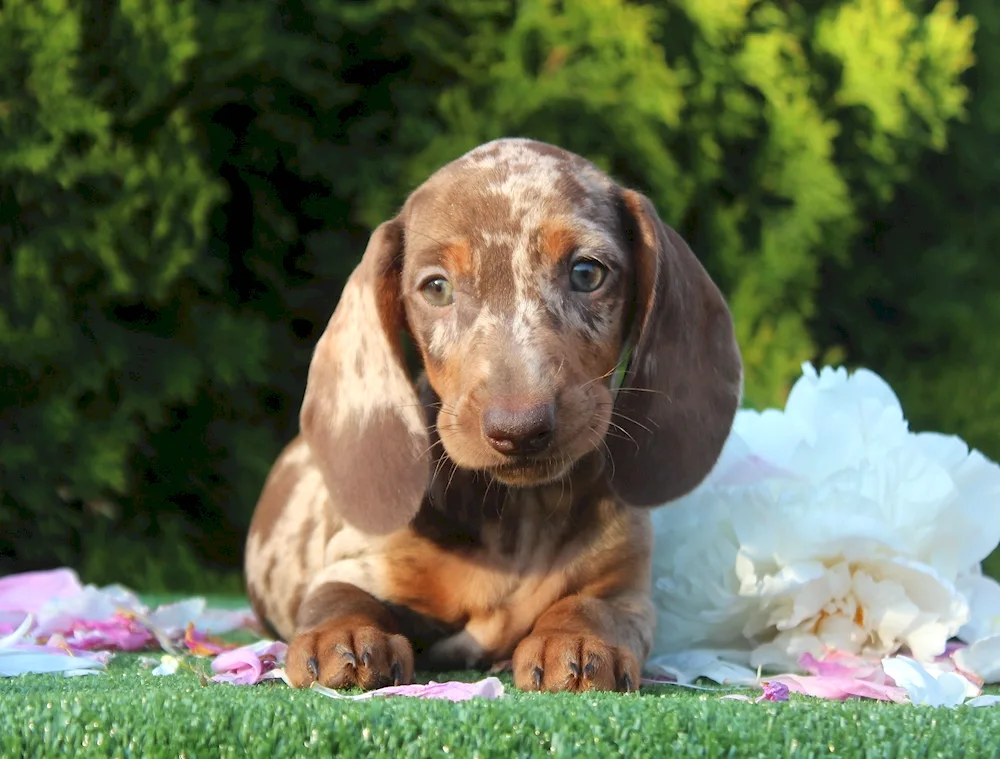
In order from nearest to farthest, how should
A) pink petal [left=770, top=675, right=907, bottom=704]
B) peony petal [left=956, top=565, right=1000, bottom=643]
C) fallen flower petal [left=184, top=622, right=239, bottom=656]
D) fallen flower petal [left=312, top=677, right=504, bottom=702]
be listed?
1. fallen flower petal [left=312, top=677, right=504, bottom=702]
2. pink petal [left=770, top=675, right=907, bottom=704]
3. peony petal [left=956, top=565, right=1000, bottom=643]
4. fallen flower petal [left=184, top=622, right=239, bottom=656]

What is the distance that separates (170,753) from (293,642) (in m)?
0.79

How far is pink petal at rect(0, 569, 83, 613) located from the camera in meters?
4.29

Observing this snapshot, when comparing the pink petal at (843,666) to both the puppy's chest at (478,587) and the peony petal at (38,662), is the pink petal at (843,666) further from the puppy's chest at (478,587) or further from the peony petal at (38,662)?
the peony petal at (38,662)

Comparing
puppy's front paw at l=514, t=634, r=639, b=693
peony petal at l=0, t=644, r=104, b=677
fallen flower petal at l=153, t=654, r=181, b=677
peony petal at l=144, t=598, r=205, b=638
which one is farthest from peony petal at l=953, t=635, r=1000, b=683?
peony petal at l=144, t=598, r=205, b=638

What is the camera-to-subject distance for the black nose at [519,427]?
2.51 metres

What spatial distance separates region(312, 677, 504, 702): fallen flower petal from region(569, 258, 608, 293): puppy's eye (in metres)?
0.95

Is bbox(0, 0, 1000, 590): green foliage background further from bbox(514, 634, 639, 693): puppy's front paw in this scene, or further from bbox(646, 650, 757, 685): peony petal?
bbox(514, 634, 639, 693): puppy's front paw

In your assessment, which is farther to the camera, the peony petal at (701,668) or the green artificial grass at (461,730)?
the peony petal at (701,668)

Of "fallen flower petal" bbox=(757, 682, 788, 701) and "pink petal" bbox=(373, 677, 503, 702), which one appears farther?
"fallen flower petal" bbox=(757, 682, 788, 701)

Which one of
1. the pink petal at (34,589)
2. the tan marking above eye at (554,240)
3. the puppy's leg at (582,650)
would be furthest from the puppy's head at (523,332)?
the pink petal at (34,589)

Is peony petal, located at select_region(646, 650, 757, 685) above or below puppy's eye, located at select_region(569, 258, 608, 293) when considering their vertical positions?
below

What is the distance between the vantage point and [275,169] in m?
6.14

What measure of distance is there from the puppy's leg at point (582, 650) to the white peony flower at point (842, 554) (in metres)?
0.37

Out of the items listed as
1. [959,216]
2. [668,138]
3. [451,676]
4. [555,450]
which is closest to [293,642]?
[451,676]
